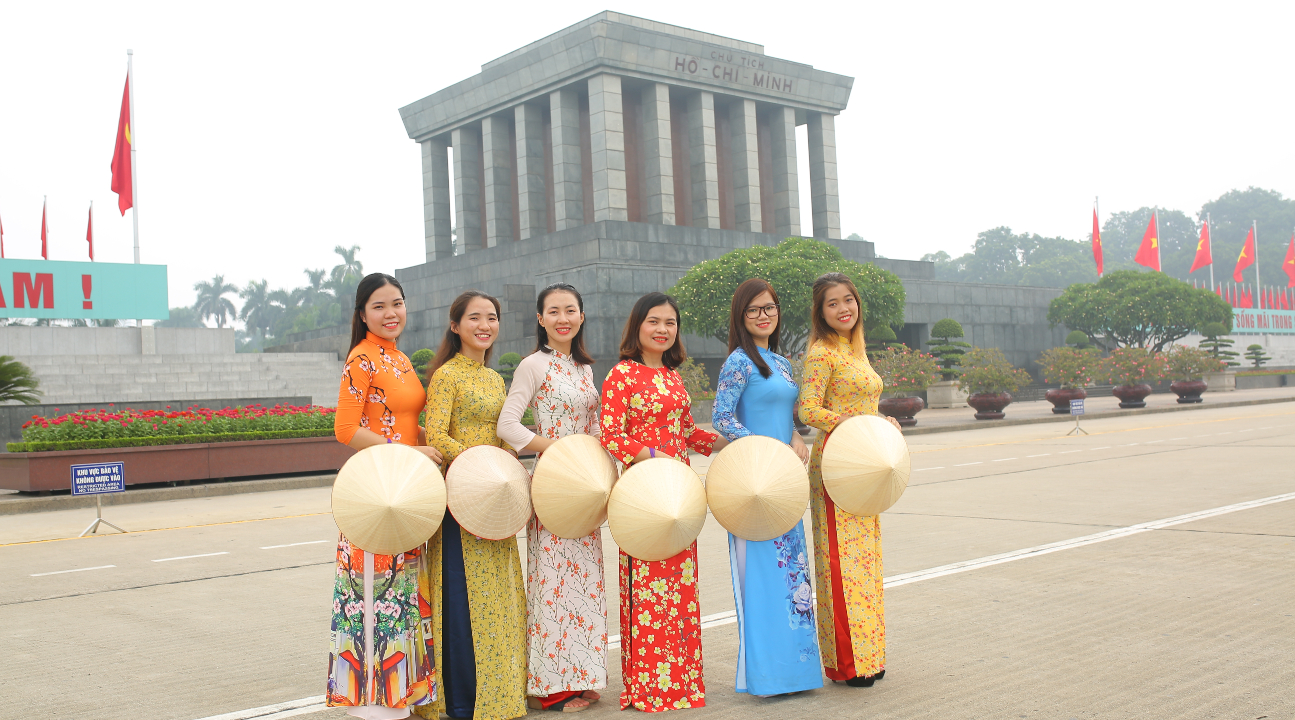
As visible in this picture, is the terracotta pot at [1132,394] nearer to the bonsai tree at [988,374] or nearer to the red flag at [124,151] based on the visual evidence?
the bonsai tree at [988,374]

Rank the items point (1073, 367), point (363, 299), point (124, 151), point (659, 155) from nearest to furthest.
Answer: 1. point (363, 299)
2. point (124, 151)
3. point (1073, 367)
4. point (659, 155)

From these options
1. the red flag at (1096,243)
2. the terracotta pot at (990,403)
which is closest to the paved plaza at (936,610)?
the terracotta pot at (990,403)

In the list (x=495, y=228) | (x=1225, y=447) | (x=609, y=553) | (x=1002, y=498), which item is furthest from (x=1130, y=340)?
(x=609, y=553)

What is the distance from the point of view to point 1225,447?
1493 cm

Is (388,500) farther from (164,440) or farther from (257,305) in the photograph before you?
(257,305)

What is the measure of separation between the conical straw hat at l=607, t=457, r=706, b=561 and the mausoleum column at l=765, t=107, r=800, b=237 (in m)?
38.0

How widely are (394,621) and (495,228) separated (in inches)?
1476

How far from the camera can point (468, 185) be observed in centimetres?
4234

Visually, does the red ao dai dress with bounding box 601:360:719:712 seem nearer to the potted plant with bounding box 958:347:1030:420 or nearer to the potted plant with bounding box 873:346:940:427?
the potted plant with bounding box 873:346:940:427

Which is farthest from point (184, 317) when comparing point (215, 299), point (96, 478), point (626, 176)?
point (96, 478)

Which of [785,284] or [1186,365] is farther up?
[785,284]

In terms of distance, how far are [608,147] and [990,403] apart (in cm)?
1637

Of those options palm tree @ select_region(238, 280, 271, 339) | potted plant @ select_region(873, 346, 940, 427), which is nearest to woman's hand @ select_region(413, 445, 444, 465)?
potted plant @ select_region(873, 346, 940, 427)

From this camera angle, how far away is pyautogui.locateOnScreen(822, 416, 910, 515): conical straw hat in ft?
13.6
